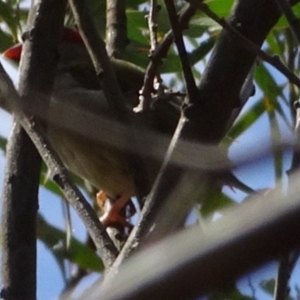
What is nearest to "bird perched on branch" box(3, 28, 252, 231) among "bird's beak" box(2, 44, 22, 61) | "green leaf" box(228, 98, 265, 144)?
"bird's beak" box(2, 44, 22, 61)

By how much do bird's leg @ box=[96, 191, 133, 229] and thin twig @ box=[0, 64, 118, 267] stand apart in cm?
42

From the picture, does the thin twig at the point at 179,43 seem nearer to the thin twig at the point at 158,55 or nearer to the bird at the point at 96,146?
the thin twig at the point at 158,55

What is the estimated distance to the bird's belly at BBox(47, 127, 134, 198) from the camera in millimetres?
1754

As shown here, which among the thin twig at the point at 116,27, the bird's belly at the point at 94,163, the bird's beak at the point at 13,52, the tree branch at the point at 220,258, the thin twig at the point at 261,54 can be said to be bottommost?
the tree branch at the point at 220,258

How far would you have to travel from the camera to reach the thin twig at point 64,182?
2.51 feet

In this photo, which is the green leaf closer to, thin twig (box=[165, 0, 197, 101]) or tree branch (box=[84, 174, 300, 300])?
thin twig (box=[165, 0, 197, 101])

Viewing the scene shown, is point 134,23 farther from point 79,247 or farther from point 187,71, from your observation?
point 187,71

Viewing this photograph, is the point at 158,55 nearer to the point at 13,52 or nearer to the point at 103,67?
the point at 103,67

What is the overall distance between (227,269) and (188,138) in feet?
1.84

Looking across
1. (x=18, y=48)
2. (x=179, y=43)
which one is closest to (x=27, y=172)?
(x=179, y=43)

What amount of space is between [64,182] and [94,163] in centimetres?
96

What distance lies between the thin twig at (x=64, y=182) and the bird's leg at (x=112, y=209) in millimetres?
417

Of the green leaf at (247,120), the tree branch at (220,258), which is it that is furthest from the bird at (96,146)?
the tree branch at (220,258)

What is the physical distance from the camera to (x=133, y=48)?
1783 mm
